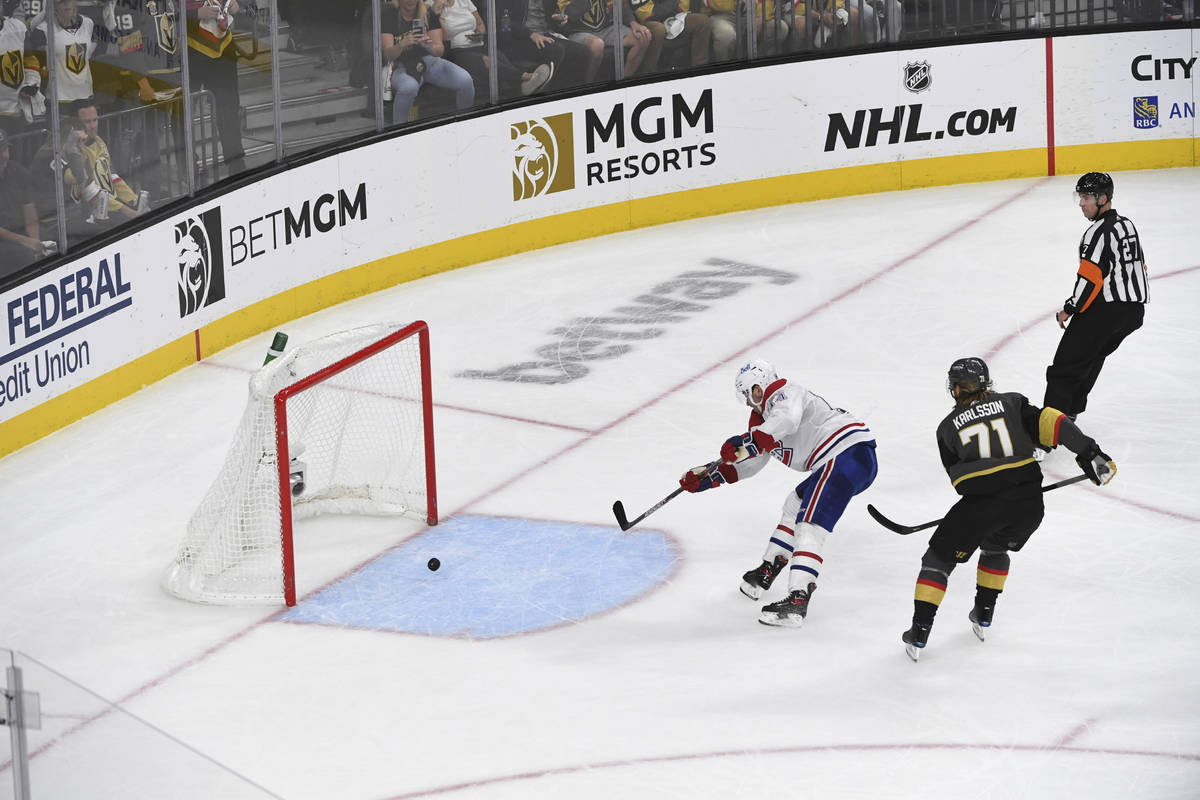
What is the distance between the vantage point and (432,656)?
6.57 metres

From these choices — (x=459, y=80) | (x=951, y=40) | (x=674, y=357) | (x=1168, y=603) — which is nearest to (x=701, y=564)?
(x=1168, y=603)

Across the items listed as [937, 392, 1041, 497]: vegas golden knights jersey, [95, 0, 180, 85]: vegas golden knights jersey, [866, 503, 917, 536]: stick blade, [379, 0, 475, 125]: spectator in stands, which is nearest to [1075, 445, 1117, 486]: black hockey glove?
[937, 392, 1041, 497]: vegas golden knights jersey

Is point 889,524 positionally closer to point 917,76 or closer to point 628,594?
point 628,594

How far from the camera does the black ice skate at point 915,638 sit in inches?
248

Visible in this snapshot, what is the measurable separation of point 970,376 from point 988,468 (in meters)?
0.32

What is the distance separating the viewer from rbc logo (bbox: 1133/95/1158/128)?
12797mm

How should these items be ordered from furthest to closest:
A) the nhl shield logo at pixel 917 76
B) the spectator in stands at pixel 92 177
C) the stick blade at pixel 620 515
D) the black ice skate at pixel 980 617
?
the nhl shield logo at pixel 917 76
the spectator in stands at pixel 92 177
the stick blade at pixel 620 515
the black ice skate at pixel 980 617

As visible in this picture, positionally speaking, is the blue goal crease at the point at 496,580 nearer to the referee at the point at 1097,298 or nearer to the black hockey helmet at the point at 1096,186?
the referee at the point at 1097,298

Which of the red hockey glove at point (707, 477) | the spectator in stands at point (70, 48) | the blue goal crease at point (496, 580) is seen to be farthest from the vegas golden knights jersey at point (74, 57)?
the red hockey glove at point (707, 477)

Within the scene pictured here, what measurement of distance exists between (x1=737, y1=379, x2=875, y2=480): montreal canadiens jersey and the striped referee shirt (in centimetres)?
175

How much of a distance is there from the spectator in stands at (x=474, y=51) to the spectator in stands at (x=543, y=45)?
79 mm

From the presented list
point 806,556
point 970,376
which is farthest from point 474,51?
point 970,376

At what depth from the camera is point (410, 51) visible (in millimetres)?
10906

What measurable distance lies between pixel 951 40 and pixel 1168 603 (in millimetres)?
6601
